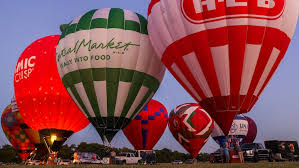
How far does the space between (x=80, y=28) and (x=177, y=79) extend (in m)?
6.55

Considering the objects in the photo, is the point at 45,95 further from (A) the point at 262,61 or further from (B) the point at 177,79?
(A) the point at 262,61

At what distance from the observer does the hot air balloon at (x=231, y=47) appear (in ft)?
37.1

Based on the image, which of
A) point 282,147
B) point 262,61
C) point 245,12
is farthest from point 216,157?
point 245,12

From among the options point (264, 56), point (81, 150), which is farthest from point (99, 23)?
point (81, 150)

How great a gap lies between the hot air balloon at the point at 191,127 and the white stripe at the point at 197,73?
12729 millimetres

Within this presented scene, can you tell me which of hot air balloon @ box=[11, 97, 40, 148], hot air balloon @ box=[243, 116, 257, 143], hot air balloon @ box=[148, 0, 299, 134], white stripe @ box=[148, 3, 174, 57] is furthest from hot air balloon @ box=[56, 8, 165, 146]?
hot air balloon @ box=[243, 116, 257, 143]

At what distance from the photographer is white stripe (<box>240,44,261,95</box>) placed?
11.3 meters

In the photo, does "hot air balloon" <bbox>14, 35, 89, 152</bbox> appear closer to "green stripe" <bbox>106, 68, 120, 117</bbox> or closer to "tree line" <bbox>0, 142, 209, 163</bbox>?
"green stripe" <bbox>106, 68, 120, 117</bbox>

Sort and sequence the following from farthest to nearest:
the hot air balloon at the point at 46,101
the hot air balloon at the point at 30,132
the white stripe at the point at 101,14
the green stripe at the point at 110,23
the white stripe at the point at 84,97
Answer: the hot air balloon at the point at 30,132
the hot air balloon at the point at 46,101
the white stripe at the point at 101,14
the green stripe at the point at 110,23
the white stripe at the point at 84,97

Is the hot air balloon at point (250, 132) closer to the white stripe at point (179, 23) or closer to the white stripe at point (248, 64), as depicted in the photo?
the white stripe at point (179, 23)

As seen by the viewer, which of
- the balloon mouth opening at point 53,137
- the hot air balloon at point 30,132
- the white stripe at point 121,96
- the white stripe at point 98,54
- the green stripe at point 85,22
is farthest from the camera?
the hot air balloon at point 30,132

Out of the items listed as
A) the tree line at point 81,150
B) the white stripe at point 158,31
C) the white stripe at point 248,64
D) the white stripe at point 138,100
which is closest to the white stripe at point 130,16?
the white stripe at point 158,31

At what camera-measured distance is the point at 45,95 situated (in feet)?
65.2

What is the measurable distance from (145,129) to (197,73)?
14248 mm
